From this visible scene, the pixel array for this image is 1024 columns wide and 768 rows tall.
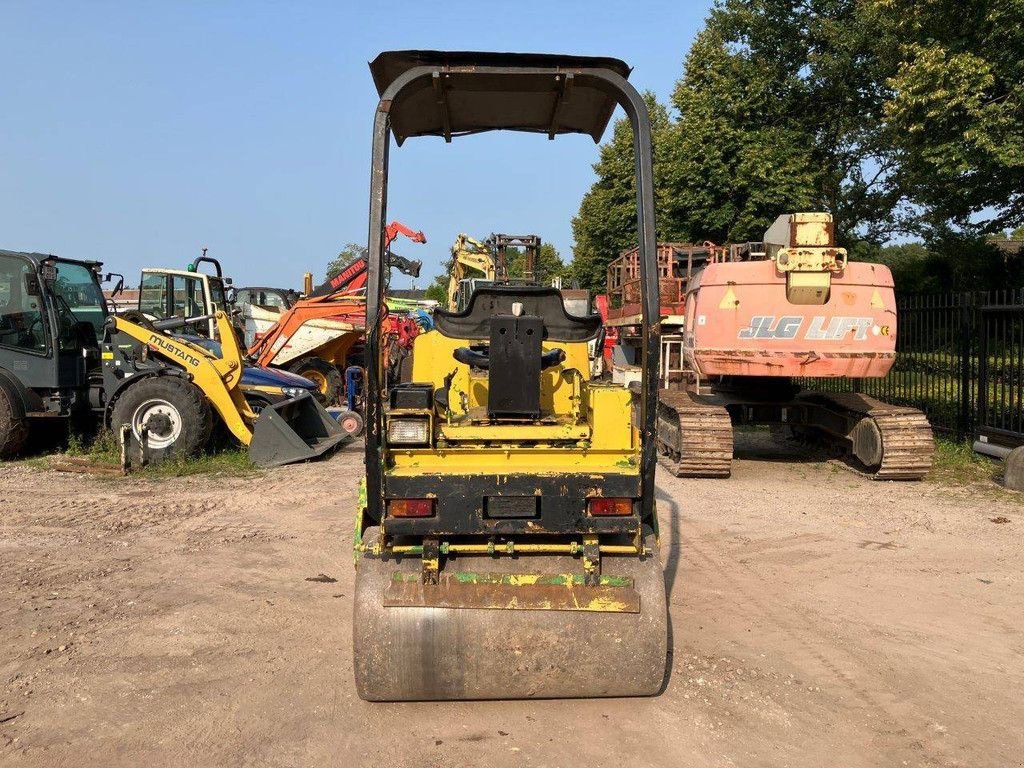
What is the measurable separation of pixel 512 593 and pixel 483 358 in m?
1.46

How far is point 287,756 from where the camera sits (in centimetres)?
369

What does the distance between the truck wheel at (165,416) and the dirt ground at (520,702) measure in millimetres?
1922

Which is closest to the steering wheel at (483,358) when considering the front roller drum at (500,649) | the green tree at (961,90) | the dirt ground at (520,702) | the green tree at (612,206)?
the front roller drum at (500,649)

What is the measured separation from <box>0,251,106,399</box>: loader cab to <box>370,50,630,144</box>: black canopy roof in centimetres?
804

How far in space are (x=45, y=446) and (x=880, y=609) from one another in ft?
35.2

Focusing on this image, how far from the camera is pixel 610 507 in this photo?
4074mm

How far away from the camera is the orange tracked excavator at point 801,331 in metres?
9.37

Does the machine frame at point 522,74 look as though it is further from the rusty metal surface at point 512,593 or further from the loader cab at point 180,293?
the loader cab at point 180,293

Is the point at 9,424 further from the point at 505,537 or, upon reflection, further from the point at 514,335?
the point at 505,537

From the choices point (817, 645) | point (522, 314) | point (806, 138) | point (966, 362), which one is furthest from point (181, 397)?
point (806, 138)

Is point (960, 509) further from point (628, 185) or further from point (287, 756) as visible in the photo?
point (628, 185)

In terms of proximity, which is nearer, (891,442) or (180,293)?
(891,442)

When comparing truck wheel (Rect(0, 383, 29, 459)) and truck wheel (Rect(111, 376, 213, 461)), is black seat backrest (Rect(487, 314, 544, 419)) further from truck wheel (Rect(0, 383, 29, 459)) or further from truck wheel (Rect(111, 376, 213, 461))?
truck wheel (Rect(0, 383, 29, 459))

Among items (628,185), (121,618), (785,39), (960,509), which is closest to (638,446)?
(121,618)
